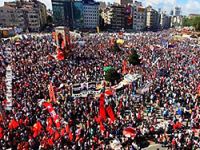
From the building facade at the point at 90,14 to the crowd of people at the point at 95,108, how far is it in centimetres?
7998

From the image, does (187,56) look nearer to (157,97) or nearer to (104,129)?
(157,97)

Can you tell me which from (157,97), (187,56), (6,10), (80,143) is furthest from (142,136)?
(6,10)

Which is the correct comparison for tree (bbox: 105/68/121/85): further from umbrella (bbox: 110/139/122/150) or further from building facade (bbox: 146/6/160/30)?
building facade (bbox: 146/6/160/30)

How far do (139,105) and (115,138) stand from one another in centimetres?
635

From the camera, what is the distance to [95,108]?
22844 millimetres

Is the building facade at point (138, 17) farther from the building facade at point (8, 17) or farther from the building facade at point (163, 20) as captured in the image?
the building facade at point (8, 17)

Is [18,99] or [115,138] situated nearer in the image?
[115,138]

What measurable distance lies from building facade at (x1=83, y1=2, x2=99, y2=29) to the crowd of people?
7998 cm

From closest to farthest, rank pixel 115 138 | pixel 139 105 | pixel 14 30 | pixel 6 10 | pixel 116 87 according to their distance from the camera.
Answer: pixel 115 138 → pixel 139 105 → pixel 116 87 → pixel 14 30 → pixel 6 10

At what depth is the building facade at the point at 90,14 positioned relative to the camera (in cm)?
11669

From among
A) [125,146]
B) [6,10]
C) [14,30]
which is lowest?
[125,146]

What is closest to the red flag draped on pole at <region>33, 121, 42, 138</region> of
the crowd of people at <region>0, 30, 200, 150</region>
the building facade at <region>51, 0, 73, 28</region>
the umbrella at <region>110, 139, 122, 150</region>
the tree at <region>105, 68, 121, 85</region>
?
the crowd of people at <region>0, 30, 200, 150</region>

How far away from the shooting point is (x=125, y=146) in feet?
59.3

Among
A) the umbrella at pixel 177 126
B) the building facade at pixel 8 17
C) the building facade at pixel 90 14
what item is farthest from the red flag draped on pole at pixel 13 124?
the building facade at pixel 90 14
